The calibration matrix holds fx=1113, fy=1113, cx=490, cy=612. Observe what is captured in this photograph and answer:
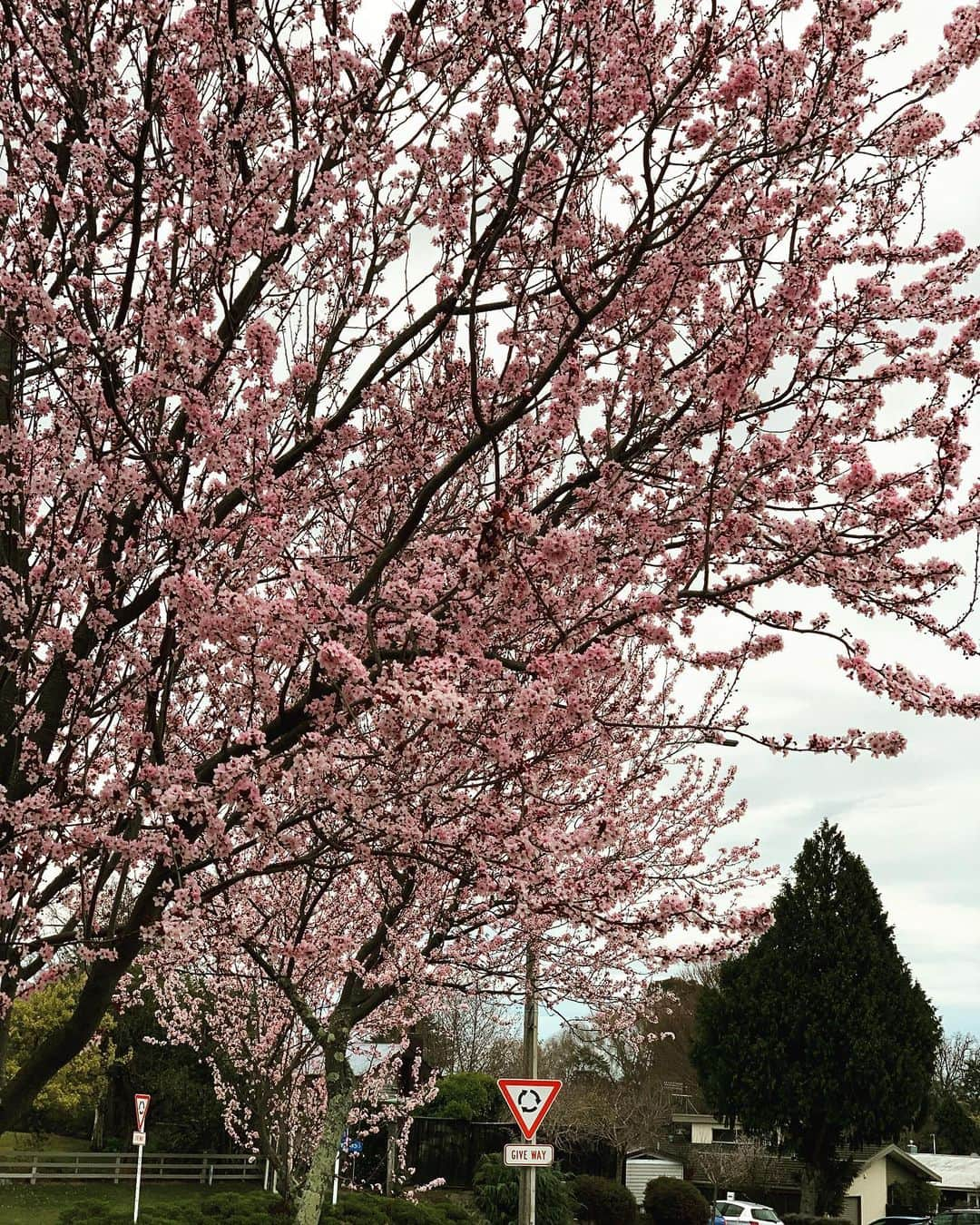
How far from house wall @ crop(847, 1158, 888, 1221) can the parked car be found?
27.5 feet

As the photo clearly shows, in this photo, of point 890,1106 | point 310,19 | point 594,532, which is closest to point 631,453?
point 594,532

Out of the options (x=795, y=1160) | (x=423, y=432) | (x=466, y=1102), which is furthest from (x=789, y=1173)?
(x=423, y=432)

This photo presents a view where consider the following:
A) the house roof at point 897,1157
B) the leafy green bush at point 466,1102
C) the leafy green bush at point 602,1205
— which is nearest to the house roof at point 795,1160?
the house roof at point 897,1157

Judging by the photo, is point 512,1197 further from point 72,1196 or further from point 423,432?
point 423,432

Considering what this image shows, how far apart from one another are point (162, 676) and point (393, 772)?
966mm

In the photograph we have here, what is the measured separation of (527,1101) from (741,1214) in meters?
20.3

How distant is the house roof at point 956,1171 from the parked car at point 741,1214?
14.9 m

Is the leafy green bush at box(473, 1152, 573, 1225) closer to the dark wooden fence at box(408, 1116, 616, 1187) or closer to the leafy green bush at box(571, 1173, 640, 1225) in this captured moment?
the leafy green bush at box(571, 1173, 640, 1225)

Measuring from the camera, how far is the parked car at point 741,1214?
1017 inches

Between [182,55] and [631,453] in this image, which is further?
[182,55]

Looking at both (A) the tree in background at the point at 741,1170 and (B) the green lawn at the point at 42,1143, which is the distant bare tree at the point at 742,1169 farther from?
(B) the green lawn at the point at 42,1143

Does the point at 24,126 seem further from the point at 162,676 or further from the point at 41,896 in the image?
the point at 41,896

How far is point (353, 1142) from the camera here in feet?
62.3

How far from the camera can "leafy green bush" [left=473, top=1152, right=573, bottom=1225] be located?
20.4 m
